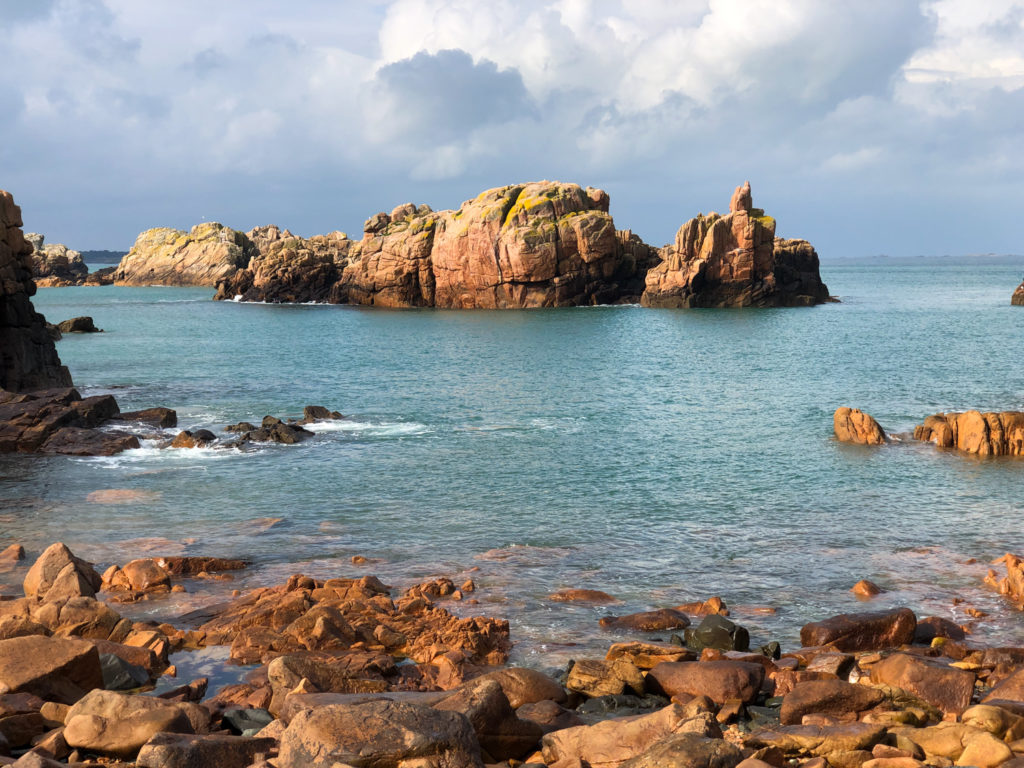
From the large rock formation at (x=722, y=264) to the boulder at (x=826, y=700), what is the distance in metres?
114

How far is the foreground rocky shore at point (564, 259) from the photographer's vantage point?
415ft

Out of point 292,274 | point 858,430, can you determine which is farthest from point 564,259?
point 858,430

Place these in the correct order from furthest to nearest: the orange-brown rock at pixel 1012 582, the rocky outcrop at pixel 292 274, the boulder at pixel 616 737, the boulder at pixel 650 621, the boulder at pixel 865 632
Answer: the rocky outcrop at pixel 292 274 < the orange-brown rock at pixel 1012 582 < the boulder at pixel 650 621 < the boulder at pixel 865 632 < the boulder at pixel 616 737

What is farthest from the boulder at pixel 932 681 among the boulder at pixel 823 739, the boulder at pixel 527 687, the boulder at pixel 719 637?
the boulder at pixel 527 687

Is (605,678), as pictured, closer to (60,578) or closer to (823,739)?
(823,739)

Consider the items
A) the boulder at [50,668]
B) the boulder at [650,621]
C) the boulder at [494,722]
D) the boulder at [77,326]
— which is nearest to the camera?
the boulder at [494,722]

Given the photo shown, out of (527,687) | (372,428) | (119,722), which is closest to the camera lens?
(119,722)

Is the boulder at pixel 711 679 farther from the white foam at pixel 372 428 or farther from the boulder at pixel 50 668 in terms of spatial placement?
the white foam at pixel 372 428

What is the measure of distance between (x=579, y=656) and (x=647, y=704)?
284cm

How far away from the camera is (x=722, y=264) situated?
127000 mm

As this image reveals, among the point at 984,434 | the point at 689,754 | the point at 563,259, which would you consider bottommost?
the point at 689,754

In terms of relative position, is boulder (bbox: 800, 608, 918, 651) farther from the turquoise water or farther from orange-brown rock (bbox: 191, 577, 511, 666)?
orange-brown rock (bbox: 191, 577, 511, 666)

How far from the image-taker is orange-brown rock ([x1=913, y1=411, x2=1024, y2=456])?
37.5 meters

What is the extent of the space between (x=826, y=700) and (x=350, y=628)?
884cm
